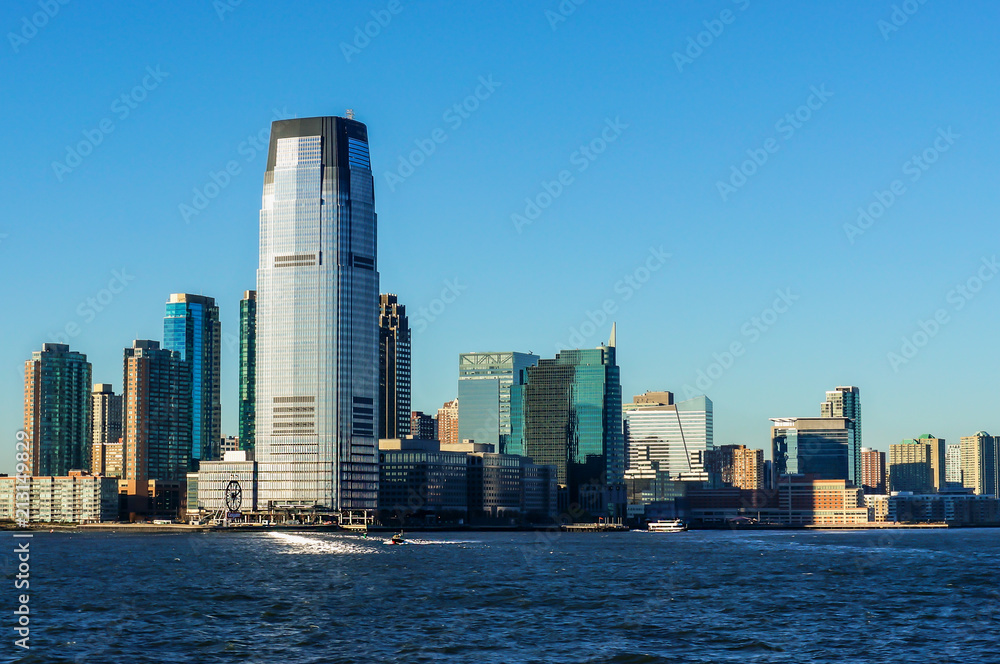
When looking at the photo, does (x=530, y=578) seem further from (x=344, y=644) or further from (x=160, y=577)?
(x=344, y=644)

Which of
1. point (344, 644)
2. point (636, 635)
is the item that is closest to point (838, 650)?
point (636, 635)

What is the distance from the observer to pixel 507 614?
105312 millimetres

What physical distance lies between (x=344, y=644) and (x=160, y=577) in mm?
66277

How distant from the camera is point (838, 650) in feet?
282

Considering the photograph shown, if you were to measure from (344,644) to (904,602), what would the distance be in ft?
178

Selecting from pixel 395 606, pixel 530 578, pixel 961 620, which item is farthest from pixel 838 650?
pixel 530 578

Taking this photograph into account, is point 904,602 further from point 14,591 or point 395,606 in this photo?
point 14,591

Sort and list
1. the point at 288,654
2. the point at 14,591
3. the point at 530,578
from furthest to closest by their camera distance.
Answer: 1. the point at 530,578
2. the point at 14,591
3. the point at 288,654

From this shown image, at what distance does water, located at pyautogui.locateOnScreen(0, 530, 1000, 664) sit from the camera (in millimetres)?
84875

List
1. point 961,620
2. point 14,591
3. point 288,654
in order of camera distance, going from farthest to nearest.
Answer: point 14,591 → point 961,620 → point 288,654

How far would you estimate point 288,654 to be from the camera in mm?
83562

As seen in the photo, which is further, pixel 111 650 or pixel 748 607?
pixel 748 607

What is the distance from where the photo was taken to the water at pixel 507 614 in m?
84.9

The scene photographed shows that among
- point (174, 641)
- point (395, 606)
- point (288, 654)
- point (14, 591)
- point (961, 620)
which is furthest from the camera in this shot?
point (14, 591)
